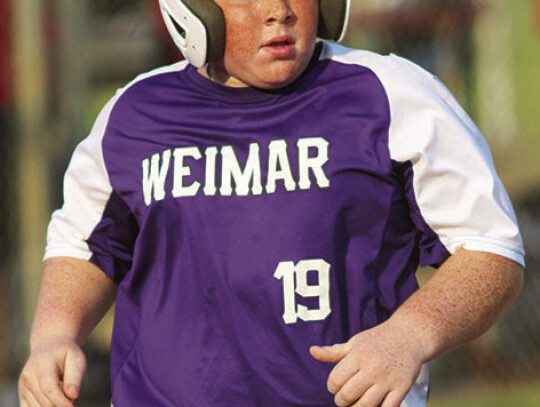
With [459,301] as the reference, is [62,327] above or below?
below

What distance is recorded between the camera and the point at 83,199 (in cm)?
251

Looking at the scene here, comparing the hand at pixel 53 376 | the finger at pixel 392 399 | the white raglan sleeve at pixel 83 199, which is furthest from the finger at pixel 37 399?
the finger at pixel 392 399

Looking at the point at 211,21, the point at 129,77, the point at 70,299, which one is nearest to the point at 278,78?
the point at 211,21

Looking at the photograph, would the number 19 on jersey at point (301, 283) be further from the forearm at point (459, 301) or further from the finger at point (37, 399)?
the finger at point (37, 399)

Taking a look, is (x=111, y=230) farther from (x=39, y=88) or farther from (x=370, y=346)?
(x=39, y=88)

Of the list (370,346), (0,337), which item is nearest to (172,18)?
(370,346)

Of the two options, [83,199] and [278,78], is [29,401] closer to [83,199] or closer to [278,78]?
[83,199]

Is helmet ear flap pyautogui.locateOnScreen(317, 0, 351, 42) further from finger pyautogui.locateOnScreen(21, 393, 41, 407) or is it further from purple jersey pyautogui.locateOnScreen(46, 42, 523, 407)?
finger pyautogui.locateOnScreen(21, 393, 41, 407)

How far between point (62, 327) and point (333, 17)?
1.02m

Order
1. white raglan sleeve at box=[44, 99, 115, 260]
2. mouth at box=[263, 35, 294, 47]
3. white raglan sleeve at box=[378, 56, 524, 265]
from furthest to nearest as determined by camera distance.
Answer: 1. white raglan sleeve at box=[44, 99, 115, 260]
2. mouth at box=[263, 35, 294, 47]
3. white raglan sleeve at box=[378, 56, 524, 265]

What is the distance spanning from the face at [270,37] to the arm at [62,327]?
2.19 feet

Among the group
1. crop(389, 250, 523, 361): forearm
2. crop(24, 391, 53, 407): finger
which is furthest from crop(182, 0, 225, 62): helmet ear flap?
crop(24, 391, 53, 407): finger

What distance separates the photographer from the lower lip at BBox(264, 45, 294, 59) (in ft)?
7.39

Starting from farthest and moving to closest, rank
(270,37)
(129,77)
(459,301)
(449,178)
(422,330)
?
(129,77) → (270,37) → (449,178) → (459,301) → (422,330)
